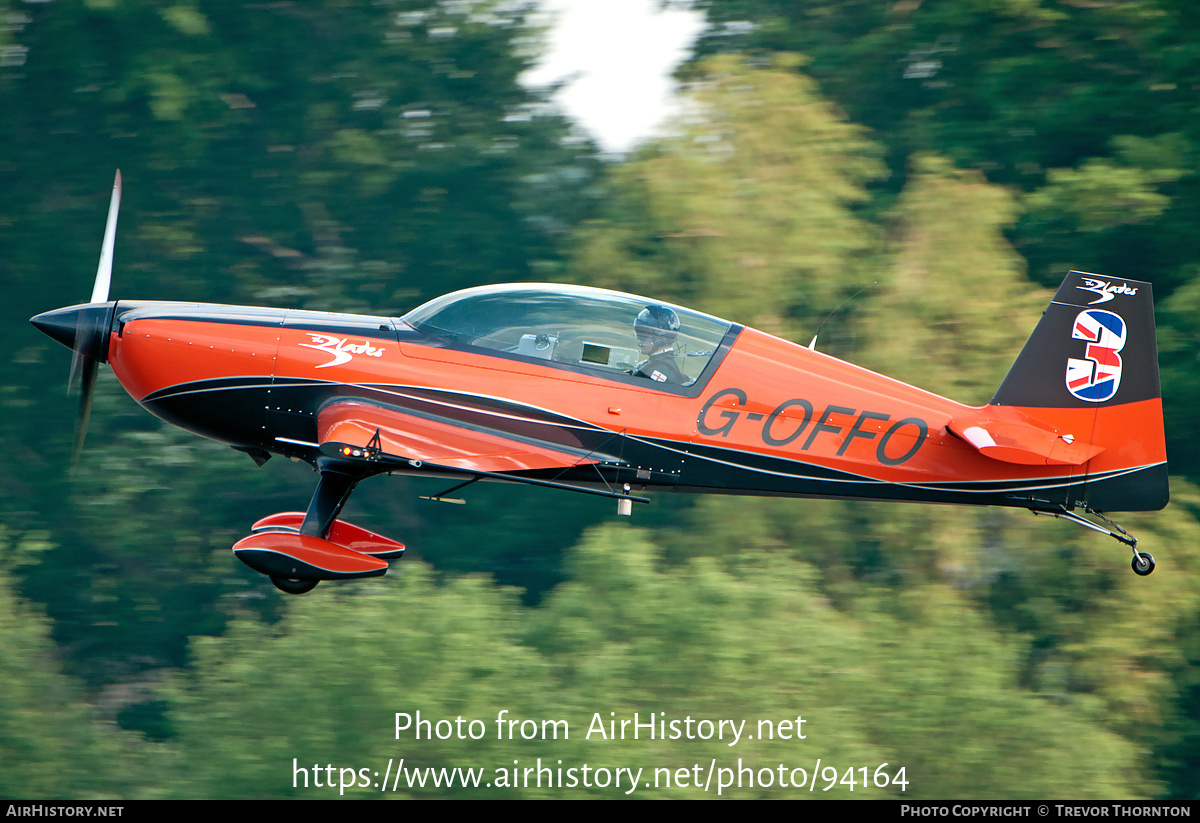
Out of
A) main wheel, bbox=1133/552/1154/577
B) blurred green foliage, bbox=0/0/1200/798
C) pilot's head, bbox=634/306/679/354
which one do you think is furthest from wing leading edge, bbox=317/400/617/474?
blurred green foliage, bbox=0/0/1200/798

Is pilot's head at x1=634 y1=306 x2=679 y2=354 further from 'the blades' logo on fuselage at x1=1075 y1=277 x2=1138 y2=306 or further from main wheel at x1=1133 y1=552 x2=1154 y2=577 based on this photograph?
main wheel at x1=1133 y1=552 x2=1154 y2=577

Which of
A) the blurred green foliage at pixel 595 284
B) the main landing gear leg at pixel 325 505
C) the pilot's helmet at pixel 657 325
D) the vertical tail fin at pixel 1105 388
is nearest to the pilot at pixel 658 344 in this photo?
the pilot's helmet at pixel 657 325

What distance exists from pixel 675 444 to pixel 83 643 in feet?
67.9

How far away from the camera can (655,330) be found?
8.71 meters

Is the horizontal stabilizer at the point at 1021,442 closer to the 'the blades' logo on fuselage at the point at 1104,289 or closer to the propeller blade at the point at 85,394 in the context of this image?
the 'the blades' logo on fuselage at the point at 1104,289

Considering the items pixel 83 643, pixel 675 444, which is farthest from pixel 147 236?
pixel 675 444

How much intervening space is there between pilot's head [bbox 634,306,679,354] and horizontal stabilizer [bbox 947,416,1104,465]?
211 centimetres

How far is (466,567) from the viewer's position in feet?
79.9

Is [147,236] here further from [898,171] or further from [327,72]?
[898,171]

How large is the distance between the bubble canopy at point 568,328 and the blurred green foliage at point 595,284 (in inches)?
229

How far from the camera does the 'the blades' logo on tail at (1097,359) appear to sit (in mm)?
8734

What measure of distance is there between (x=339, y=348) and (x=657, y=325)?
2.33 m

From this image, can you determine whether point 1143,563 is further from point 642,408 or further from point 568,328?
point 568,328

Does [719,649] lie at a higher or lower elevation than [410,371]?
lower
